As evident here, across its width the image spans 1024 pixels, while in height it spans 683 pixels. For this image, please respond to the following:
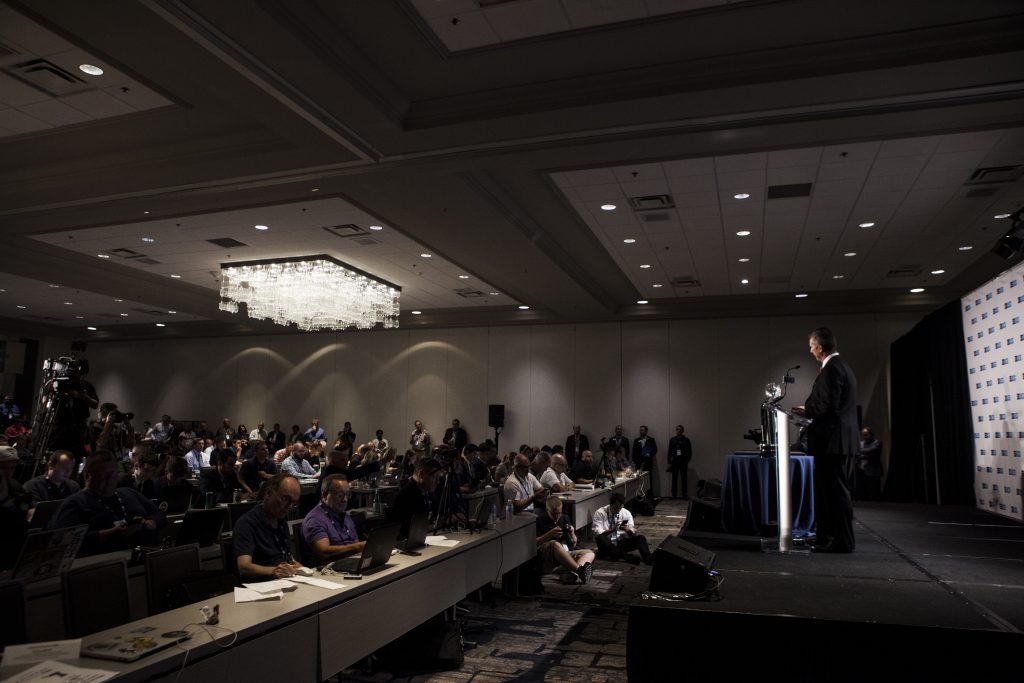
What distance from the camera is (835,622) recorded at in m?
2.82

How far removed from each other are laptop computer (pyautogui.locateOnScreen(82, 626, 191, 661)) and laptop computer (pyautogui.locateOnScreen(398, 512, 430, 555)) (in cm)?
197

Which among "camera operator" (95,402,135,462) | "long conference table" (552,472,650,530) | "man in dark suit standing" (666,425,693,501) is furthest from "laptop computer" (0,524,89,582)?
"man in dark suit standing" (666,425,693,501)

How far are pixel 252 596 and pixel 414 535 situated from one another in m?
1.47

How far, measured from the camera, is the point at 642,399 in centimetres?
1606

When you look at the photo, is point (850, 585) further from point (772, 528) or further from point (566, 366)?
point (566, 366)

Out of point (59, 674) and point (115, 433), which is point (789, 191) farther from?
point (115, 433)

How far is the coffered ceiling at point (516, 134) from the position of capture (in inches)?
191

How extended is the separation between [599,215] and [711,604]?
21.6ft

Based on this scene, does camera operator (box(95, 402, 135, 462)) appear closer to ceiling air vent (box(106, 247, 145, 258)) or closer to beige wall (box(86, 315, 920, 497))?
ceiling air vent (box(106, 247, 145, 258))

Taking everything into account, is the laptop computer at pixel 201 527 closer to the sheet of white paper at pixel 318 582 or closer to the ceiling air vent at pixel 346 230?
the sheet of white paper at pixel 318 582

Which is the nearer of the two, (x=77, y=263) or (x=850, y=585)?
(x=850, y=585)

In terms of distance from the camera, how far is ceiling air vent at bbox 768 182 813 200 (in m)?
7.86

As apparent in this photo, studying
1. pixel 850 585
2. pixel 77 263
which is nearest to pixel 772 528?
pixel 850 585

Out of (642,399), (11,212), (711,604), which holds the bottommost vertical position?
(711,604)
